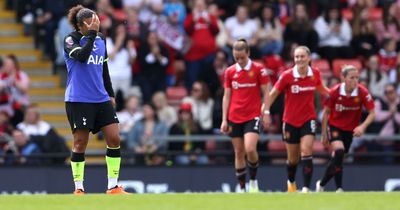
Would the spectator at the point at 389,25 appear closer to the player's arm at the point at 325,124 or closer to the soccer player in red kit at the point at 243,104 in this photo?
the player's arm at the point at 325,124

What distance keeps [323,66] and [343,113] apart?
17.6 ft

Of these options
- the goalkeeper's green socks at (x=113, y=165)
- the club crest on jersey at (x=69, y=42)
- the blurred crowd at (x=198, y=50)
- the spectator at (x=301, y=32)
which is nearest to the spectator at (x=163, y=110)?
the blurred crowd at (x=198, y=50)

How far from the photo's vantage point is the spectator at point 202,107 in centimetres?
2422

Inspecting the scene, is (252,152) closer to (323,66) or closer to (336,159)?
(336,159)

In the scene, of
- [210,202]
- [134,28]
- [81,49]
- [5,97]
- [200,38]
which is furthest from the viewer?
[200,38]

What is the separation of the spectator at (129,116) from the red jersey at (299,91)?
15.3 feet

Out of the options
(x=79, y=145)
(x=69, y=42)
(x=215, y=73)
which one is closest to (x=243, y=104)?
(x=79, y=145)

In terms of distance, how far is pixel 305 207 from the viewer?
13945 millimetres

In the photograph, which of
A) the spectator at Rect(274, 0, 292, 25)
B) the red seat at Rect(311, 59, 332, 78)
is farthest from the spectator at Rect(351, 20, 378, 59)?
the spectator at Rect(274, 0, 292, 25)

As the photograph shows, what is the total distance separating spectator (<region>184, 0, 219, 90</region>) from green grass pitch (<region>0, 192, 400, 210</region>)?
9319 mm

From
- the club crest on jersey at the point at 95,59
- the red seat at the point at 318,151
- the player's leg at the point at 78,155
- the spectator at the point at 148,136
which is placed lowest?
the red seat at the point at 318,151

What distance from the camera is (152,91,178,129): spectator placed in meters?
24.1

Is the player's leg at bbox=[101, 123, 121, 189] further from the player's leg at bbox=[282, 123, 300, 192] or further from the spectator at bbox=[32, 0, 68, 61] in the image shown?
the spectator at bbox=[32, 0, 68, 61]

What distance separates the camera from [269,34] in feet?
84.2
